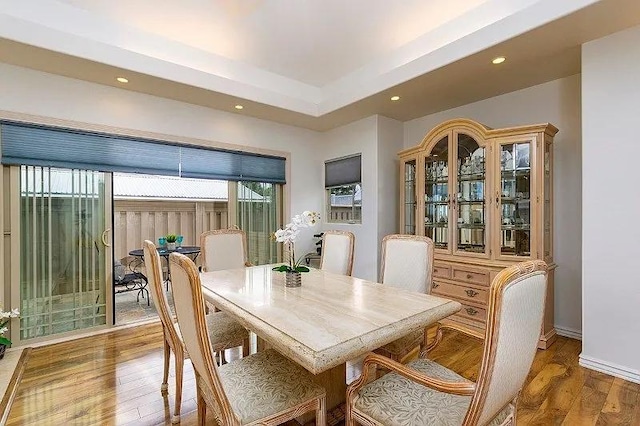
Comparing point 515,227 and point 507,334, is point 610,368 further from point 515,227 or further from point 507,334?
point 507,334

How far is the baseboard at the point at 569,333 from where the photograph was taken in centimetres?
293

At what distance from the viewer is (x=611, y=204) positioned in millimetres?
2283

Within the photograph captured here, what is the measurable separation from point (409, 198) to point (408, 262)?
1.69 metres

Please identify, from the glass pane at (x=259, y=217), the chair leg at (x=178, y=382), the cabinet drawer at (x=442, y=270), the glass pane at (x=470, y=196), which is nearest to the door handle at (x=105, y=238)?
the glass pane at (x=259, y=217)

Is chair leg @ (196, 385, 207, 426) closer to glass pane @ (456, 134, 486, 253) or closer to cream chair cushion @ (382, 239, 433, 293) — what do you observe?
cream chair cushion @ (382, 239, 433, 293)

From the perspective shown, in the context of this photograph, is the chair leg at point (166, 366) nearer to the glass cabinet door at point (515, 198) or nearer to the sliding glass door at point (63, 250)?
the sliding glass door at point (63, 250)

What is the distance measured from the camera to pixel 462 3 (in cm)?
260

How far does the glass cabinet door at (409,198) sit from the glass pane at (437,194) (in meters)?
0.20

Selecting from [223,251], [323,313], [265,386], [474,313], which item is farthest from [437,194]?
[265,386]

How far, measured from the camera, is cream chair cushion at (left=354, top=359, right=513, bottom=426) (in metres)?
1.12

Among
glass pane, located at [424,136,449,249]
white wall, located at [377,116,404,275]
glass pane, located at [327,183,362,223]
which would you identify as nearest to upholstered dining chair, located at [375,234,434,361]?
glass pane, located at [424,136,449,249]

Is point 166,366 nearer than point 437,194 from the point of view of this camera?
Yes

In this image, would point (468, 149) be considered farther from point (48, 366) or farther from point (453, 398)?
point (48, 366)

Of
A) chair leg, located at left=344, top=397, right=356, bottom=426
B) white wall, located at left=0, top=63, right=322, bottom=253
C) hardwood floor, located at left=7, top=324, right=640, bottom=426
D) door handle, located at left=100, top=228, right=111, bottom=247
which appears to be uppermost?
white wall, located at left=0, top=63, right=322, bottom=253
